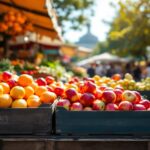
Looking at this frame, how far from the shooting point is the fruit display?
44.0ft

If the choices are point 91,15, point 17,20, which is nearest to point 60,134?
point 17,20

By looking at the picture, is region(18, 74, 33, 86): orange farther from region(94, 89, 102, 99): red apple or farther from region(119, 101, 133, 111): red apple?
region(119, 101, 133, 111): red apple

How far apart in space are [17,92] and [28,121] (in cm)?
57

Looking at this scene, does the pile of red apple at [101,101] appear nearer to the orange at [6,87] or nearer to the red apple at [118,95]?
the red apple at [118,95]

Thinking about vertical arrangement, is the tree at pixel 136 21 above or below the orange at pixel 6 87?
above

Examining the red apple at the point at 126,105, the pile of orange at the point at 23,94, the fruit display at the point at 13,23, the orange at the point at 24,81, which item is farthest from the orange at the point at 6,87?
the fruit display at the point at 13,23

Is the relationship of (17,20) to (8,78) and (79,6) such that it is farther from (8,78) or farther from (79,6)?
(79,6)

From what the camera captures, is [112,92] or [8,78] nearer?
[112,92]

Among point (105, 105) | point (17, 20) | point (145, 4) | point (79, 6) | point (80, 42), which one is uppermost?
point (80, 42)

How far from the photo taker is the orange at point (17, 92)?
4.58 meters

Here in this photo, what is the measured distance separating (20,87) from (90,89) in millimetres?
757

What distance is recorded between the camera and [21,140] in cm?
404

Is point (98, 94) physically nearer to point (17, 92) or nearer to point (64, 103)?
point (64, 103)

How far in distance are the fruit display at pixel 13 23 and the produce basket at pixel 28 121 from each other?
9.48m
